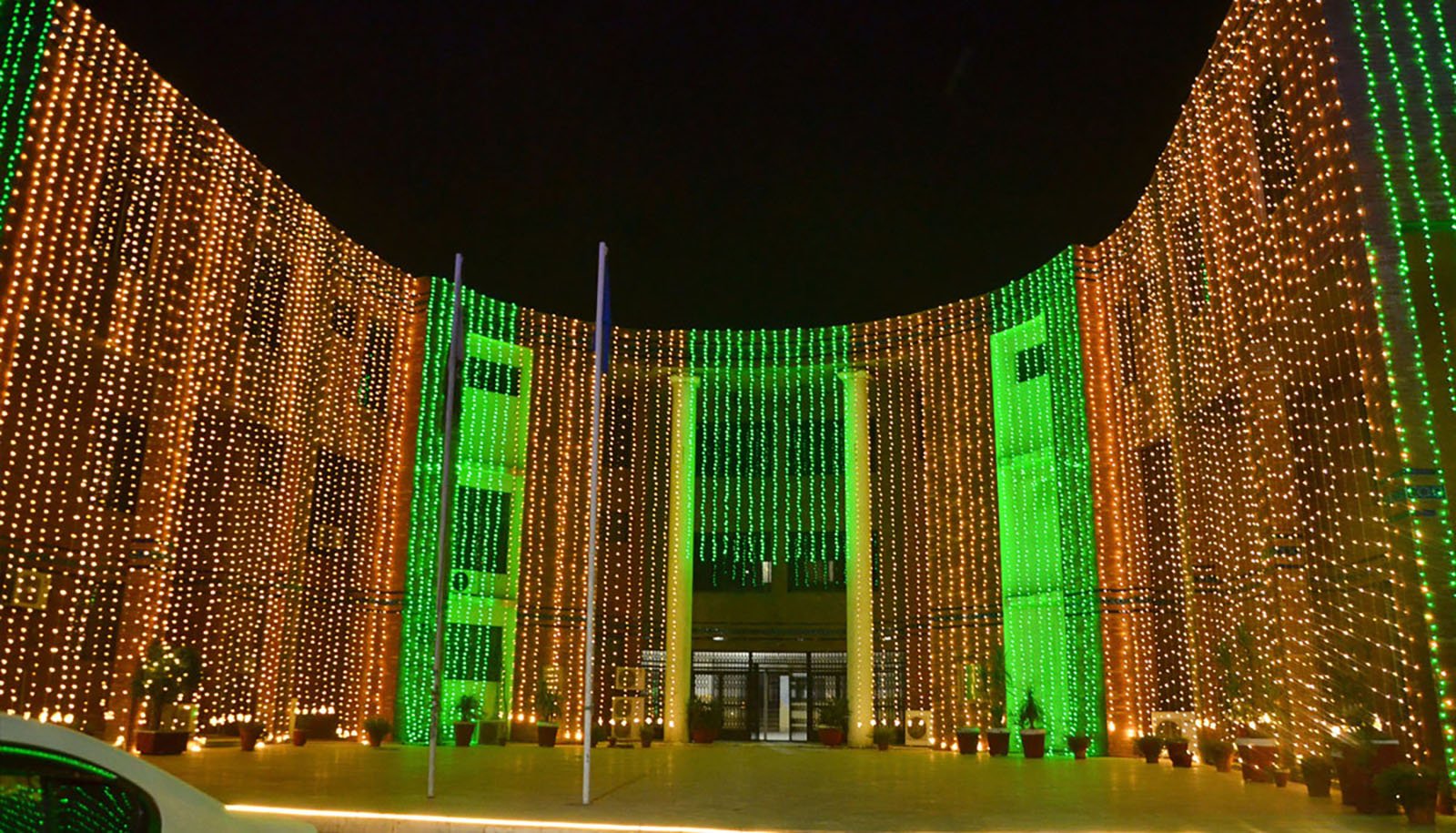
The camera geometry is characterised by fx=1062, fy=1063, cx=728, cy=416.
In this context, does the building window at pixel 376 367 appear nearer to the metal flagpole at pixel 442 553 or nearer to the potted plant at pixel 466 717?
the potted plant at pixel 466 717

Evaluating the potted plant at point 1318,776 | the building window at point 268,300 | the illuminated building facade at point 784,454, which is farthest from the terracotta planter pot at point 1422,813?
the building window at point 268,300

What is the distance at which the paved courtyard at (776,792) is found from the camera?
25.5 ft

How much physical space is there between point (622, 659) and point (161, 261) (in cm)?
1126

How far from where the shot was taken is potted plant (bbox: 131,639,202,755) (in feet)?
44.8

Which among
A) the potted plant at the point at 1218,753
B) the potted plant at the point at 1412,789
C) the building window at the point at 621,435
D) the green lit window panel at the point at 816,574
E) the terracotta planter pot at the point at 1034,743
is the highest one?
the building window at the point at 621,435

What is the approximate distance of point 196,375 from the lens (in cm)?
1512

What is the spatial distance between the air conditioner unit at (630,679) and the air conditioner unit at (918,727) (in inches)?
207

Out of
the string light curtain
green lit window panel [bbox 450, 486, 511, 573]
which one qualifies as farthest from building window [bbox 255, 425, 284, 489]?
green lit window panel [bbox 450, 486, 511, 573]

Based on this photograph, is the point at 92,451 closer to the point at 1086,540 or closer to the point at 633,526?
the point at 633,526

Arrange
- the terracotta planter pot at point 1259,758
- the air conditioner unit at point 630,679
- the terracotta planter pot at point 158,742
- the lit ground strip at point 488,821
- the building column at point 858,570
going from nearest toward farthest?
1. the lit ground strip at point 488,821
2. the terracotta planter pot at point 1259,758
3. the terracotta planter pot at point 158,742
4. the building column at point 858,570
5. the air conditioner unit at point 630,679

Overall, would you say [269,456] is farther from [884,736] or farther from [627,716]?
[884,736]

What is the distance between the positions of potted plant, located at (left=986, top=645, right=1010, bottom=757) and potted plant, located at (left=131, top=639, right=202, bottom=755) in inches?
481

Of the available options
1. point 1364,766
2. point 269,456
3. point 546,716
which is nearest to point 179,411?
point 269,456

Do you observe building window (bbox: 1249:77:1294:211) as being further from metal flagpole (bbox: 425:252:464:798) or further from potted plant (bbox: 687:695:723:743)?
potted plant (bbox: 687:695:723:743)
